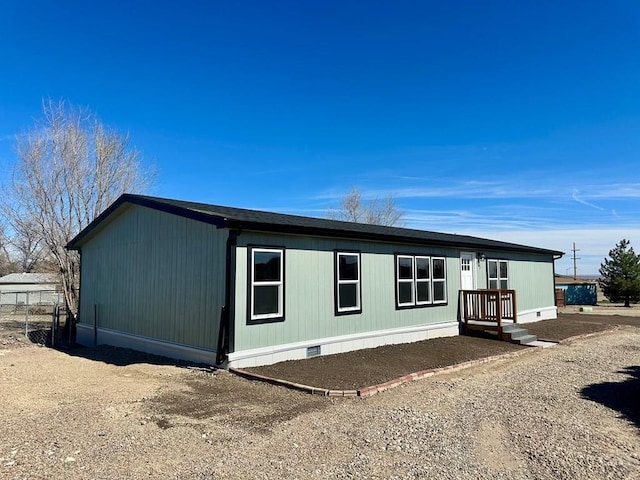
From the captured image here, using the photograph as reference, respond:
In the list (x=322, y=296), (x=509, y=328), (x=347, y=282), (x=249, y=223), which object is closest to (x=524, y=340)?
(x=509, y=328)

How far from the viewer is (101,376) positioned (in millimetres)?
7590

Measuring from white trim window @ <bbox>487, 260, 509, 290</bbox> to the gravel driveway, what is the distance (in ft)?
22.3

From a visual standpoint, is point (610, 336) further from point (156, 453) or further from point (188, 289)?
point (156, 453)

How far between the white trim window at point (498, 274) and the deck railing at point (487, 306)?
119cm

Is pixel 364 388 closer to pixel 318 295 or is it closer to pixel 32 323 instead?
pixel 318 295

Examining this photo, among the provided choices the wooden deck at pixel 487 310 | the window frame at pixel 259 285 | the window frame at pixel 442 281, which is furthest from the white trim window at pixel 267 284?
the wooden deck at pixel 487 310

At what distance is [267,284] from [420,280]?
5.15 metres

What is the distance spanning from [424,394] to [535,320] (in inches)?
475

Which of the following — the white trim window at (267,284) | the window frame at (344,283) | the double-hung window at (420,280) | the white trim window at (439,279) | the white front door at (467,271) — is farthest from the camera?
the white front door at (467,271)

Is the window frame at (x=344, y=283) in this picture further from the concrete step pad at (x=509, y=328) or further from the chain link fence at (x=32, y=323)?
the chain link fence at (x=32, y=323)

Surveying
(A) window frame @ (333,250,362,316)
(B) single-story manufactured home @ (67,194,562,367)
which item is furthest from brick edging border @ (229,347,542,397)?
(A) window frame @ (333,250,362,316)

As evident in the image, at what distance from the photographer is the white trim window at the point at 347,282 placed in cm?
963

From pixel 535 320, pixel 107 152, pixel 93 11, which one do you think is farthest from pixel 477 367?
pixel 107 152

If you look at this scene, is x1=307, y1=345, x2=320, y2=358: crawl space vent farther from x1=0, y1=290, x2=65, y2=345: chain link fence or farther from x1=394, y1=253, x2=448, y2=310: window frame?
x1=0, y1=290, x2=65, y2=345: chain link fence
